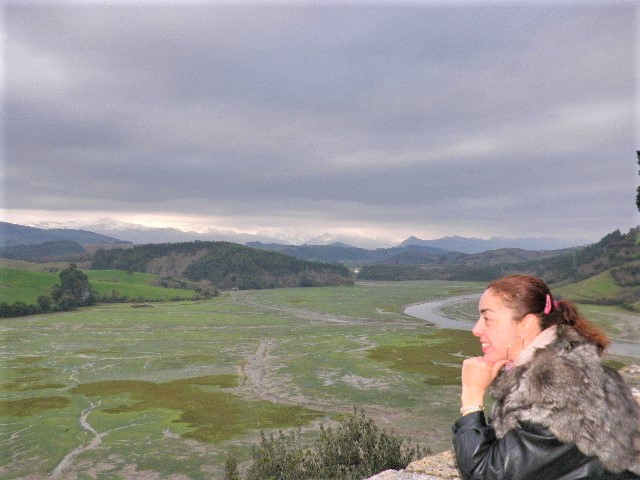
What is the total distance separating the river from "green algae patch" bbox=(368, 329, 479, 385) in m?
16.9

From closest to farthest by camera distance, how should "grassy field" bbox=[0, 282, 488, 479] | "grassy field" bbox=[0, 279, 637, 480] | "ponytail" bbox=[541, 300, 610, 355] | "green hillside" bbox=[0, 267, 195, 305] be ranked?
"ponytail" bbox=[541, 300, 610, 355], "grassy field" bbox=[0, 279, 637, 480], "grassy field" bbox=[0, 282, 488, 479], "green hillside" bbox=[0, 267, 195, 305]

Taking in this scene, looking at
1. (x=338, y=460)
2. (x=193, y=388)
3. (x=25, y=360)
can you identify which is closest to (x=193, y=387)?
(x=193, y=388)

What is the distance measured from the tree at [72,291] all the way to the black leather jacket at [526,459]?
134 m

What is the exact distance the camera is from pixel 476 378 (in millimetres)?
3740

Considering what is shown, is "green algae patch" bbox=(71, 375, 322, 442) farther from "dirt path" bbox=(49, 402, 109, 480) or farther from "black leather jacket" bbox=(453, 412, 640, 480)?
"black leather jacket" bbox=(453, 412, 640, 480)

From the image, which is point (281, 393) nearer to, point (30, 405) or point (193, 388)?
point (193, 388)

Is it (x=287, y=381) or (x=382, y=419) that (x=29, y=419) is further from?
(x=382, y=419)

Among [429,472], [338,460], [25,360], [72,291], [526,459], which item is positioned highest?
[526,459]

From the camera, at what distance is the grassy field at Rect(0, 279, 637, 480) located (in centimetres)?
3131

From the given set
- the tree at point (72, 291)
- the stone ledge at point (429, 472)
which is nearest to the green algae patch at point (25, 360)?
the tree at point (72, 291)

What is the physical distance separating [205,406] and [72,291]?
102212mm

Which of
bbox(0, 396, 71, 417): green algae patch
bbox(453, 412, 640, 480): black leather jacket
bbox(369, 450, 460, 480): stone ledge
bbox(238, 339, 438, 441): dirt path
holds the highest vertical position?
bbox(453, 412, 640, 480): black leather jacket

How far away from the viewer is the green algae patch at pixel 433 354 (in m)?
56.0

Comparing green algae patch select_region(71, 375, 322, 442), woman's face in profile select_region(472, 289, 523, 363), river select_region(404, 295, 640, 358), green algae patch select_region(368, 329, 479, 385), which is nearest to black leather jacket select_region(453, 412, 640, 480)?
woman's face in profile select_region(472, 289, 523, 363)
